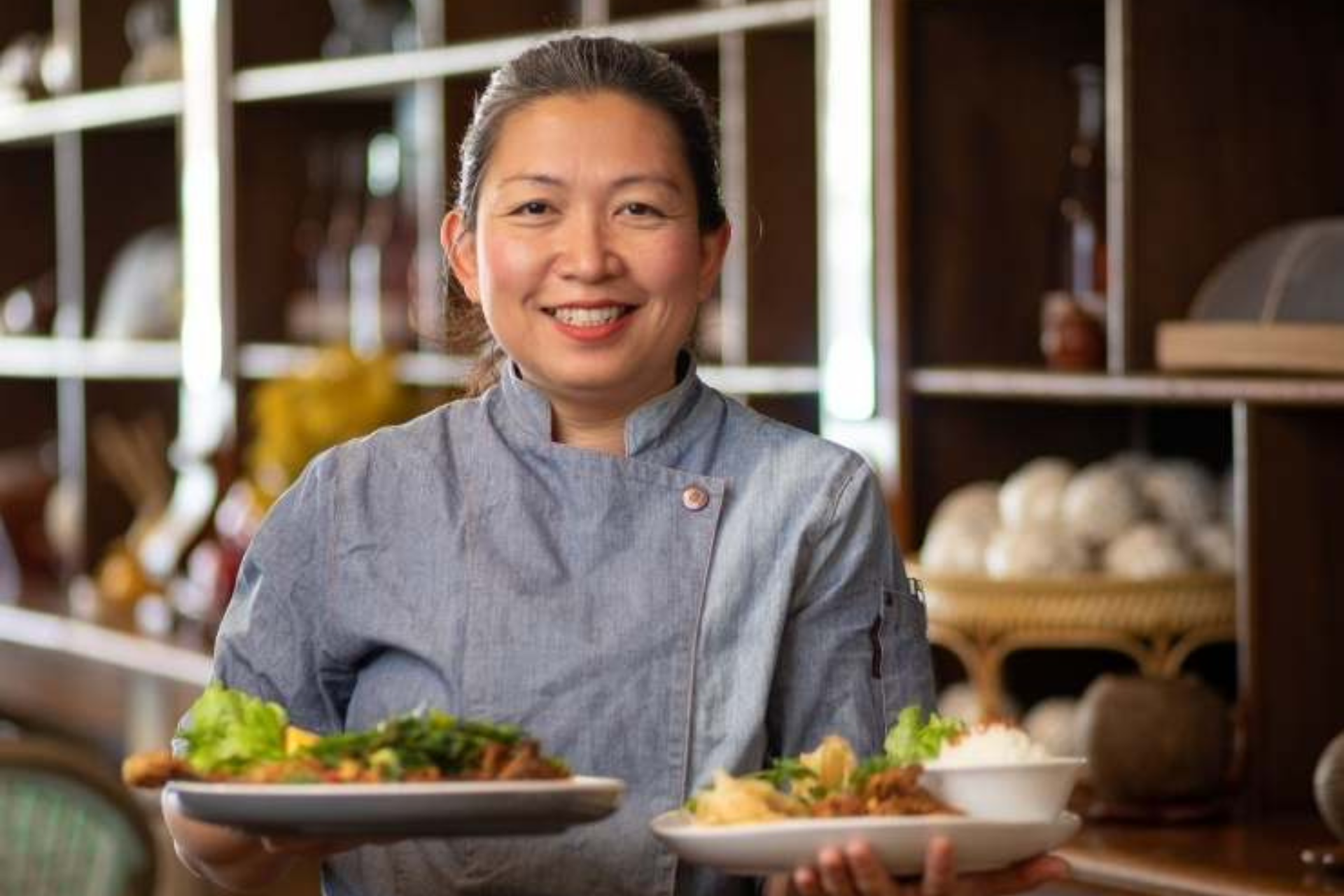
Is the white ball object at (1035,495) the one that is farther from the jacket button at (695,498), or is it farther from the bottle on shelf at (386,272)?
the bottle on shelf at (386,272)

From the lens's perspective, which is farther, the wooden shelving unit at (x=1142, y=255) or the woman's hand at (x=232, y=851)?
the wooden shelving unit at (x=1142, y=255)

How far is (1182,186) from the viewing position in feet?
8.37

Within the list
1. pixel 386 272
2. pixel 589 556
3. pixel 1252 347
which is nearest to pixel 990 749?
pixel 589 556

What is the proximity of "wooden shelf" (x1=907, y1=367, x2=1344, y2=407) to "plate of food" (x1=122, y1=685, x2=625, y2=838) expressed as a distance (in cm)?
107

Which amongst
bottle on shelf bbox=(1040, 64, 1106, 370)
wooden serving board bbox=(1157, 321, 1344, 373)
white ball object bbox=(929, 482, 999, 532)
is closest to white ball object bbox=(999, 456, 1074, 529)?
white ball object bbox=(929, 482, 999, 532)

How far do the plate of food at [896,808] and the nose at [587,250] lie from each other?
307 mm

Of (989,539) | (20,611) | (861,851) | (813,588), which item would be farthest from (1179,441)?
(20,611)

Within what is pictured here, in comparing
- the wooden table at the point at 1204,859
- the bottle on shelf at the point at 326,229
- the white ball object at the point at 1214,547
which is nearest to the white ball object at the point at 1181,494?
the white ball object at the point at 1214,547

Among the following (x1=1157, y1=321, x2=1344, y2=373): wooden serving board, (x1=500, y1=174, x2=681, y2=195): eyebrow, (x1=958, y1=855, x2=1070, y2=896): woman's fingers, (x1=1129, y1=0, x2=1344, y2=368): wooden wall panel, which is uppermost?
(x1=1129, y1=0, x2=1344, y2=368): wooden wall panel

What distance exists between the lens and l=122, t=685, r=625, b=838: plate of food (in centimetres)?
134

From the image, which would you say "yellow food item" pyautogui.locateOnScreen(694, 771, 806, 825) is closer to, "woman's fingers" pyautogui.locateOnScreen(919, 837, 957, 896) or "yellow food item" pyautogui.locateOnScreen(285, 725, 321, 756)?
"woman's fingers" pyautogui.locateOnScreen(919, 837, 957, 896)

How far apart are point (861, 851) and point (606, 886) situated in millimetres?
238

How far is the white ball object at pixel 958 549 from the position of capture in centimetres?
262

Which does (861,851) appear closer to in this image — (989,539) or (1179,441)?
(989,539)
